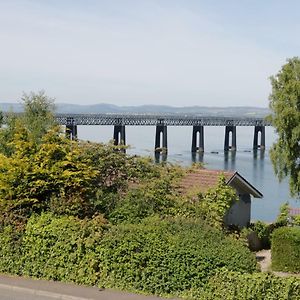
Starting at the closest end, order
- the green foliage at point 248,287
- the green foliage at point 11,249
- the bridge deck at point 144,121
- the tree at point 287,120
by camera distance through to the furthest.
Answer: the green foliage at point 248,287 < the green foliage at point 11,249 < the tree at point 287,120 < the bridge deck at point 144,121

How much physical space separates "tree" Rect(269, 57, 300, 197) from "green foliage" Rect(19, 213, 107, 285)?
22371mm

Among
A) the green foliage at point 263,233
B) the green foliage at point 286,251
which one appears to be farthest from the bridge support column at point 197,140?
the green foliage at point 286,251

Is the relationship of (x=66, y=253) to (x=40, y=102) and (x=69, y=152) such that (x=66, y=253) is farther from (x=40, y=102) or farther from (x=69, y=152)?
(x=40, y=102)

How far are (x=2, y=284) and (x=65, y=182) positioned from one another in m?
2.71

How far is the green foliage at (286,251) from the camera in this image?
18000mm

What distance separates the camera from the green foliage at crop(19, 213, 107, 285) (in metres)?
12.2

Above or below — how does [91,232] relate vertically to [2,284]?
above

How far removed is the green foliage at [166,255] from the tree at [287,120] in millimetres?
21846

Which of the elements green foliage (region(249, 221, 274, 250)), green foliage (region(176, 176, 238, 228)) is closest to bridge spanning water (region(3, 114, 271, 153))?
green foliage (region(249, 221, 274, 250))

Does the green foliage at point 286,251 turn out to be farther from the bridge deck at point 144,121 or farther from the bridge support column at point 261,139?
the bridge support column at point 261,139

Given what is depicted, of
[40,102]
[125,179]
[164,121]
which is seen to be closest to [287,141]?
[40,102]

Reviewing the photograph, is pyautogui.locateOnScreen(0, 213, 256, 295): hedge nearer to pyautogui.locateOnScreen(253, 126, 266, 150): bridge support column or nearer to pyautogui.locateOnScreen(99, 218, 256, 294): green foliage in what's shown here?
pyautogui.locateOnScreen(99, 218, 256, 294): green foliage

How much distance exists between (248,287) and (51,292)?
13.8 ft

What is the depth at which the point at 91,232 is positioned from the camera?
12219 millimetres
